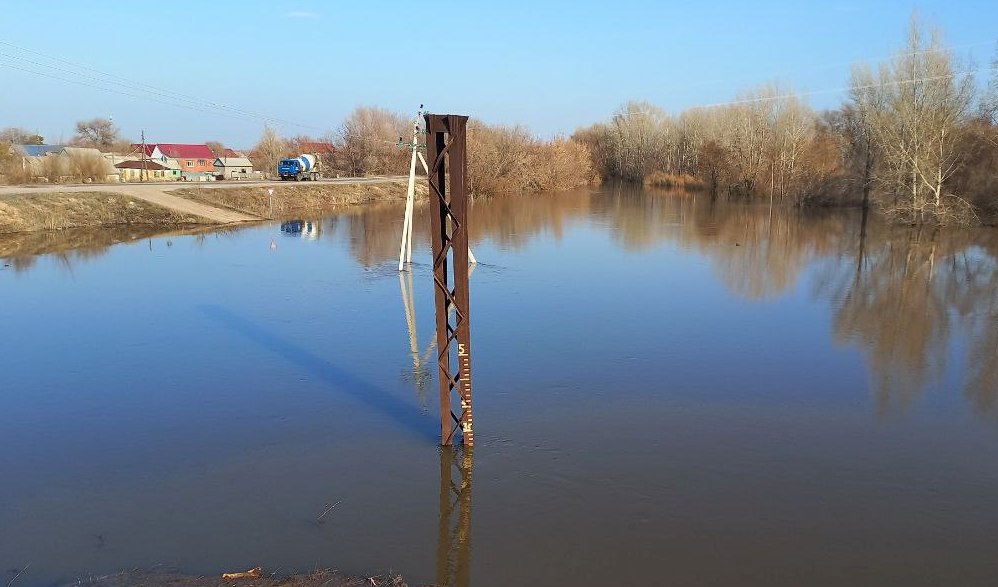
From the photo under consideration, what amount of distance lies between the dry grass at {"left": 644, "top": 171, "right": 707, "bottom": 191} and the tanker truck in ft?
101

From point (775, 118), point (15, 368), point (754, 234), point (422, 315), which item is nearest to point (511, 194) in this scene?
point (775, 118)

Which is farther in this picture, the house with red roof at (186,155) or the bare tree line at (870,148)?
the house with red roof at (186,155)

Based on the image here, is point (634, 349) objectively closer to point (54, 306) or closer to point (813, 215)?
point (54, 306)

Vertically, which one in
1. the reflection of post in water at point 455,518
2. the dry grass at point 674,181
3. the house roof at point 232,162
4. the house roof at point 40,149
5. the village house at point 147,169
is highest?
the house roof at point 40,149

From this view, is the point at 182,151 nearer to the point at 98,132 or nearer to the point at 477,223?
the point at 98,132

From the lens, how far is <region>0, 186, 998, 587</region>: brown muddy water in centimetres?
526

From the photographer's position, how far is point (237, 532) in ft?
17.9

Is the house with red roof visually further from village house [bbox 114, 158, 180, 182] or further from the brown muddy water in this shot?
the brown muddy water

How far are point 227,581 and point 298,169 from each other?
46.4 m

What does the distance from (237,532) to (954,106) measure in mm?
31280

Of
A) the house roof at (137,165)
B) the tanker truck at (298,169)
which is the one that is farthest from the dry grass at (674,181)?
the house roof at (137,165)

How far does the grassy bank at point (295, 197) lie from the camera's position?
110 ft

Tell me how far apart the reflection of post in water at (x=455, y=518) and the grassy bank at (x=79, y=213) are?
24.3 metres

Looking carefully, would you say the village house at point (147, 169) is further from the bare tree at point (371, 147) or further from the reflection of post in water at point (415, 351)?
the reflection of post in water at point (415, 351)
